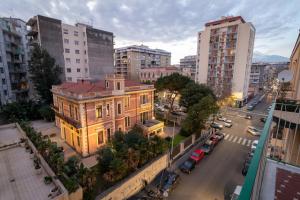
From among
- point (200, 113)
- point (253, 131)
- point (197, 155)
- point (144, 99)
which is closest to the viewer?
point (197, 155)

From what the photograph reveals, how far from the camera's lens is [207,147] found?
2086cm

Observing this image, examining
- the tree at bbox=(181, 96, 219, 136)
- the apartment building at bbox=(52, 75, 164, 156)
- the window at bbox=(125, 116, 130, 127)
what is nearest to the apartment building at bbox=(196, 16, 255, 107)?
the tree at bbox=(181, 96, 219, 136)

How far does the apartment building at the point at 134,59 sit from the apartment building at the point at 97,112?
48044 millimetres

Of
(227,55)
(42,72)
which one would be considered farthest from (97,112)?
(227,55)

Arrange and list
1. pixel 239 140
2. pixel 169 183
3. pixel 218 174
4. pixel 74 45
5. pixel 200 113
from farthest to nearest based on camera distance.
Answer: pixel 74 45 → pixel 239 140 → pixel 200 113 → pixel 218 174 → pixel 169 183

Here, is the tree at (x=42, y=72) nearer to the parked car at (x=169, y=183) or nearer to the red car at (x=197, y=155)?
the parked car at (x=169, y=183)

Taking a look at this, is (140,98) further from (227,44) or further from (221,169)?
(227,44)

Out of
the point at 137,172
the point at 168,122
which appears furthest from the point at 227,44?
the point at 137,172

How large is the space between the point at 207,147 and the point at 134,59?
6230 cm

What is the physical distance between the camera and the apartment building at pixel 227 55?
4147 cm

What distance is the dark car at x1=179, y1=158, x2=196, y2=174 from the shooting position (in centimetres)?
1673

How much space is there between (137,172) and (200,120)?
1162 cm

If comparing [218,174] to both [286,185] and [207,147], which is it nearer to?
[207,147]

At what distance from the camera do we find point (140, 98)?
23.5 meters
